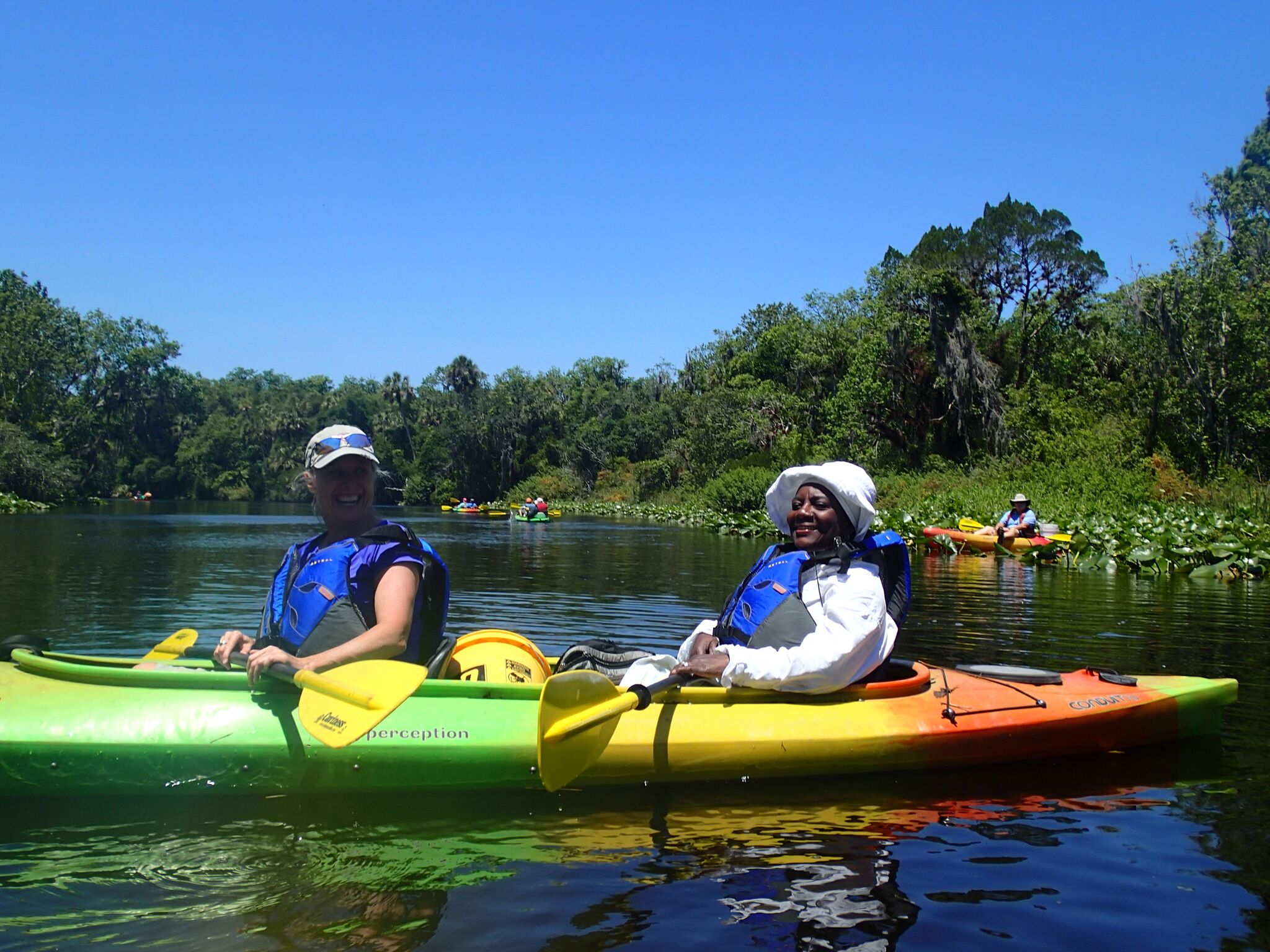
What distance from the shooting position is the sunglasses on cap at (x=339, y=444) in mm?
4199

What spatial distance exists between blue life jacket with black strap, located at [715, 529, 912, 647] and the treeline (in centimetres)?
1137

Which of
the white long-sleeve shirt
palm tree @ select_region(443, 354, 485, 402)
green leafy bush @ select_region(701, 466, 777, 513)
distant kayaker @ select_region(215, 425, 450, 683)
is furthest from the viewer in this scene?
palm tree @ select_region(443, 354, 485, 402)

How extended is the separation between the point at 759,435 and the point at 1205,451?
1872cm

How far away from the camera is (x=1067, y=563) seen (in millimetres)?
15844

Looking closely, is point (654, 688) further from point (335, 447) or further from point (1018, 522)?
point (1018, 522)

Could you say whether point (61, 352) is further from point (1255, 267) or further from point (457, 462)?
point (1255, 267)

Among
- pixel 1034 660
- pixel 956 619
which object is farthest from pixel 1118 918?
pixel 956 619

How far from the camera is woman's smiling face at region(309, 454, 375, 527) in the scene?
4.25 metres

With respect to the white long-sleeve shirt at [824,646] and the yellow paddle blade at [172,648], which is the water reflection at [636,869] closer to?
the white long-sleeve shirt at [824,646]

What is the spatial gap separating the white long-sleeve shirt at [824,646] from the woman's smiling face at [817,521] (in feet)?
0.50

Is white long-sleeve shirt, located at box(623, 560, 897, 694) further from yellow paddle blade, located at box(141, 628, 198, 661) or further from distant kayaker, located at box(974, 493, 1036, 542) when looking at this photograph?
distant kayaker, located at box(974, 493, 1036, 542)

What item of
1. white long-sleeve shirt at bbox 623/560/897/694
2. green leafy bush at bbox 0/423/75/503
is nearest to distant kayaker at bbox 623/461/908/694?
white long-sleeve shirt at bbox 623/560/897/694

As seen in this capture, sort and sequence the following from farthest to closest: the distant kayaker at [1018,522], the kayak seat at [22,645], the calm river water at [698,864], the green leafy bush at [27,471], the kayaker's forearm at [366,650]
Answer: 1. the green leafy bush at [27,471]
2. the distant kayaker at [1018,522]
3. the kayak seat at [22,645]
4. the kayaker's forearm at [366,650]
5. the calm river water at [698,864]

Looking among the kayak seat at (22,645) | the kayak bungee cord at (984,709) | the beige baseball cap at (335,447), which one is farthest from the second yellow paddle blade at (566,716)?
the kayak seat at (22,645)
